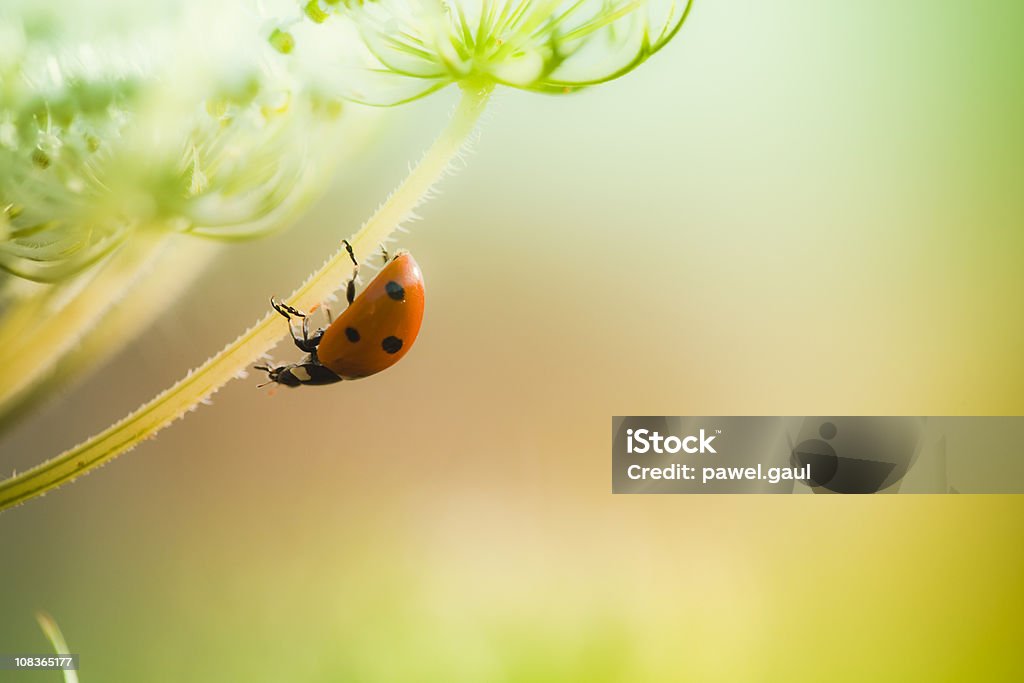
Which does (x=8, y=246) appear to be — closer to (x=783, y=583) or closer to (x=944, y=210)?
(x=783, y=583)

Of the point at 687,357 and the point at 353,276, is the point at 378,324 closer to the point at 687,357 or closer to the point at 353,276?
the point at 353,276

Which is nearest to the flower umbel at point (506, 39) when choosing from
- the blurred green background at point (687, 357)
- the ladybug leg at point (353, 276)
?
the blurred green background at point (687, 357)

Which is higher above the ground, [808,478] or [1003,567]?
[808,478]

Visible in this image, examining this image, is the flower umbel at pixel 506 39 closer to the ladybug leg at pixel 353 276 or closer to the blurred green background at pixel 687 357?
the blurred green background at pixel 687 357

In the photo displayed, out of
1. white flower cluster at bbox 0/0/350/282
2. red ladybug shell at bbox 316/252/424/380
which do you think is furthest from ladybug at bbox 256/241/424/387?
white flower cluster at bbox 0/0/350/282

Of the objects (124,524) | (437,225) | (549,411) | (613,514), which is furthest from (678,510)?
(124,524)

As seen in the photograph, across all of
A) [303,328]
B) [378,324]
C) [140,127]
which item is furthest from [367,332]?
[140,127]
